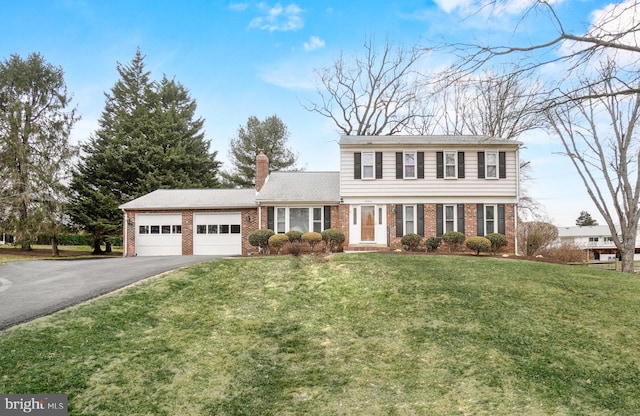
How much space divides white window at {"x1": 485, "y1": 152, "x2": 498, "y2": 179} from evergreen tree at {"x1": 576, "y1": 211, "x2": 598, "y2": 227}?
182 ft

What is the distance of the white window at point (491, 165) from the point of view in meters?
18.0

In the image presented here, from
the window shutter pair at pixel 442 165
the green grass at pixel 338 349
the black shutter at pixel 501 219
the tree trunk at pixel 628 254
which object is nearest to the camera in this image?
the green grass at pixel 338 349

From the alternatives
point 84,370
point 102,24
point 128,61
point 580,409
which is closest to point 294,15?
point 102,24

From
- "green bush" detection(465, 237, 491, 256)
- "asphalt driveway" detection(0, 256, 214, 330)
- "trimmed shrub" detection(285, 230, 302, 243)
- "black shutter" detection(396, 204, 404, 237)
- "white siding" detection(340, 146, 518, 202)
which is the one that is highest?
"white siding" detection(340, 146, 518, 202)

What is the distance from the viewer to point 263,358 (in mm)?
6508

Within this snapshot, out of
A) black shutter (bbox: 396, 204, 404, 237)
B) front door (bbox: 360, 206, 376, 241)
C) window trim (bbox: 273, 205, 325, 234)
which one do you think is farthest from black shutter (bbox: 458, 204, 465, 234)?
window trim (bbox: 273, 205, 325, 234)

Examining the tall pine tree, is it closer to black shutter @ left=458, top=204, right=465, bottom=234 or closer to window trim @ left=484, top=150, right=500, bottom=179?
black shutter @ left=458, top=204, right=465, bottom=234

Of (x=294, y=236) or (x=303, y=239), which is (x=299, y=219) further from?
(x=303, y=239)

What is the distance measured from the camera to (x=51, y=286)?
996cm

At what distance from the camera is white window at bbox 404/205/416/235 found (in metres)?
17.8

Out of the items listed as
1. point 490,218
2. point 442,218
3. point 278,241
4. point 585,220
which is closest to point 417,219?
point 442,218

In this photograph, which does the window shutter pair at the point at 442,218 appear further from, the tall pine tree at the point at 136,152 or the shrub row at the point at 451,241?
the tall pine tree at the point at 136,152

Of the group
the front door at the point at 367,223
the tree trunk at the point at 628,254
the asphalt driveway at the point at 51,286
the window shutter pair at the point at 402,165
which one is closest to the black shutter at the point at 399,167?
the window shutter pair at the point at 402,165

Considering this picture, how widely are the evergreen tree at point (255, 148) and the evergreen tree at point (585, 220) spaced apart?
5102 cm
